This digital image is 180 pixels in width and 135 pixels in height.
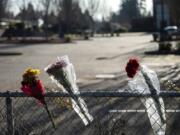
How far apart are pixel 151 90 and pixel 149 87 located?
33mm

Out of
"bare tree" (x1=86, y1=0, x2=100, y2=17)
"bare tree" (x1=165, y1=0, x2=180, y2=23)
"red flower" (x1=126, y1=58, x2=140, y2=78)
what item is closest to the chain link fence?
"red flower" (x1=126, y1=58, x2=140, y2=78)

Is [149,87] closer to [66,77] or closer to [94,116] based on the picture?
[66,77]

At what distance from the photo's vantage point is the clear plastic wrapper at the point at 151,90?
15.0 feet

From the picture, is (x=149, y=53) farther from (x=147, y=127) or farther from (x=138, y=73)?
(x=138, y=73)

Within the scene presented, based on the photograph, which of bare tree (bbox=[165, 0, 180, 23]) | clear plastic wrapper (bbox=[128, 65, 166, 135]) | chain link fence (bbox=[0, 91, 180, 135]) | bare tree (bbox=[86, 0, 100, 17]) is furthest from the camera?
bare tree (bbox=[86, 0, 100, 17])

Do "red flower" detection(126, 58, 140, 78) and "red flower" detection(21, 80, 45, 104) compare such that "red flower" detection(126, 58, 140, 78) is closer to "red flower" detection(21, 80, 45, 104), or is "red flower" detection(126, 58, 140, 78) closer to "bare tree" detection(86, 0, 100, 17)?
"red flower" detection(21, 80, 45, 104)

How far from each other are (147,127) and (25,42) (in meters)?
47.1

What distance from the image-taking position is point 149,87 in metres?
4.57

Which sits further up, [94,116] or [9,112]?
[9,112]

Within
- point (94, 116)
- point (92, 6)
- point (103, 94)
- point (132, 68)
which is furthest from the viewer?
point (92, 6)

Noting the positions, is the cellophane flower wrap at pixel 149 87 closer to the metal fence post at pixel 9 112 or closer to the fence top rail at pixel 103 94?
the fence top rail at pixel 103 94

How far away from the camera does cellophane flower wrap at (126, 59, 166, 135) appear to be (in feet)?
15.0

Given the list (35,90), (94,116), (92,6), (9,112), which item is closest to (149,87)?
(35,90)

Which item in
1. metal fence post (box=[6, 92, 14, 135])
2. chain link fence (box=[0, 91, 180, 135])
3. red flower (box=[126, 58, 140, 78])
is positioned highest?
red flower (box=[126, 58, 140, 78])
